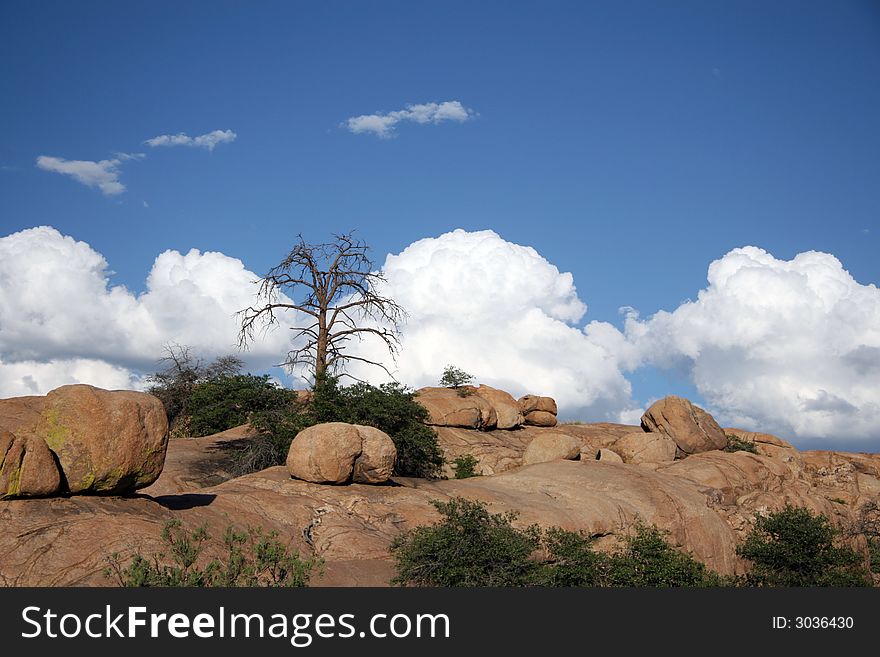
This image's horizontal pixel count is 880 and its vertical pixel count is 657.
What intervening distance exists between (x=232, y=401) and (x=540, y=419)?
64.1 ft

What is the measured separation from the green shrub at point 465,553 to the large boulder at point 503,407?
2483 centimetres

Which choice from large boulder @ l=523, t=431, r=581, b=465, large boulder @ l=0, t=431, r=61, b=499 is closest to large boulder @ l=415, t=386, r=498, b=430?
large boulder @ l=523, t=431, r=581, b=465

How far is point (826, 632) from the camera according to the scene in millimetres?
11633

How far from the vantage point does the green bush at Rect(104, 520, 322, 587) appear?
1125cm

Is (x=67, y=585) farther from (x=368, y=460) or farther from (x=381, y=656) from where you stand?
(x=368, y=460)

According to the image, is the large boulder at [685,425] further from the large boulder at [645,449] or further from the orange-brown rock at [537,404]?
the orange-brown rock at [537,404]

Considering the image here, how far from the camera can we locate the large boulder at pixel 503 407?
41156 mm

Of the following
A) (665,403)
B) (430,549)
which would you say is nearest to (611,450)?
(665,403)

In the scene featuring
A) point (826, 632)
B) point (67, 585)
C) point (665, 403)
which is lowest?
point (826, 632)

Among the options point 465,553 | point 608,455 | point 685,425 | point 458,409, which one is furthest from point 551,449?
point 465,553

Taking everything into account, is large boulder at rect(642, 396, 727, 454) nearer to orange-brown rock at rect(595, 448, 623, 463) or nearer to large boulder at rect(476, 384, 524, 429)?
orange-brown rock at rect(595, 448, 623, 463)

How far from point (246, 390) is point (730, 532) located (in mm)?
18486

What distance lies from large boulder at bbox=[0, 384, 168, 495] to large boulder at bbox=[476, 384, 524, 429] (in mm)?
28364

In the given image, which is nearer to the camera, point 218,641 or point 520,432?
point 218,641
